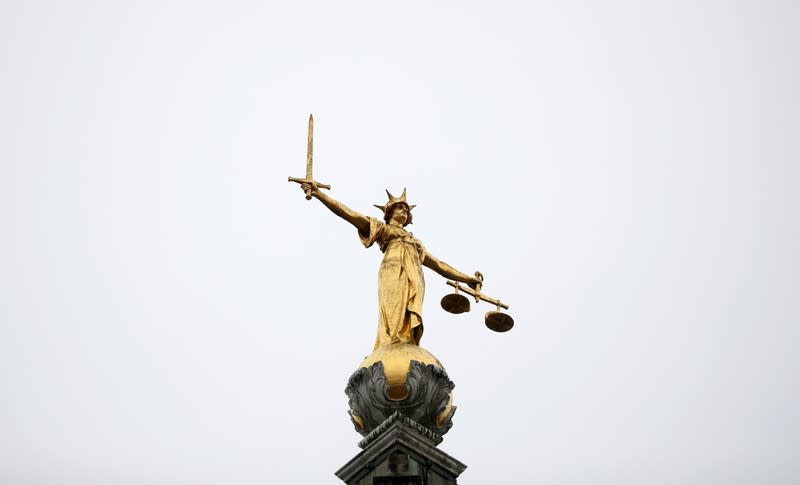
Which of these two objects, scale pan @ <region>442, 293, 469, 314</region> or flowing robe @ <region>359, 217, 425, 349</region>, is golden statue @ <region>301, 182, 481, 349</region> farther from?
scale pan @ <region>442, 293, 469, 314</region>

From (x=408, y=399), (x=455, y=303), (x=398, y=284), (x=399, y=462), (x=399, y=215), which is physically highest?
(x=399, y=215)

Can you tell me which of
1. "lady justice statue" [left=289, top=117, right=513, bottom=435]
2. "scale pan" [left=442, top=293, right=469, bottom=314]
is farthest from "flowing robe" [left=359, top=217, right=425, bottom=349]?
"scale pan" [left=442, top=293, right=469, bottom=314]

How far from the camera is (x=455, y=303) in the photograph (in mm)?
20359

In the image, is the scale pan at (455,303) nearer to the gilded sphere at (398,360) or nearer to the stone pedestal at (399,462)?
the gilded sphere at (398,360)

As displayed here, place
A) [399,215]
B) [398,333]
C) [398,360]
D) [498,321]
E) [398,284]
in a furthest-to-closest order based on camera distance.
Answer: [399,215], [498,321], [398,284], [398,333], [398,360]

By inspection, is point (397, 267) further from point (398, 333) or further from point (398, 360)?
point (398, 360)

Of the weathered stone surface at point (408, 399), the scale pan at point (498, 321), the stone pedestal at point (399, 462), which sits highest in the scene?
the scale pan at point (498, 321)

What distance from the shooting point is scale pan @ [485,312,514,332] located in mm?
19766

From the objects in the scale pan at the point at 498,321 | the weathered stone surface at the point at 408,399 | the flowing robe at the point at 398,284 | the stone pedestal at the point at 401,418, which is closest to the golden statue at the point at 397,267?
the flowing robe at the point at 398,284

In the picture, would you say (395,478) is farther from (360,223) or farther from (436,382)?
(360,223)

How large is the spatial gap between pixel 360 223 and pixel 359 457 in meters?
4.71

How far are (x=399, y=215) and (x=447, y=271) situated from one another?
1.42 meters

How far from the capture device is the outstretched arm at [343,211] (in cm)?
1923

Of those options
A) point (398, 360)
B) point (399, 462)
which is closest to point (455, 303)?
point (398, 360)
